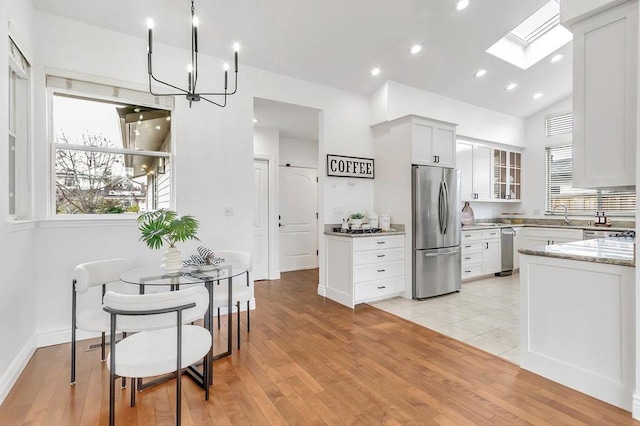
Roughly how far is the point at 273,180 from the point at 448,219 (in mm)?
2842

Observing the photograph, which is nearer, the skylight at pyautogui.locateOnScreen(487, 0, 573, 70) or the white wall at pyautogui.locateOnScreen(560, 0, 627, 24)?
the white wall at pyautogui.locateOnScreen(560, 0, 627, 24)

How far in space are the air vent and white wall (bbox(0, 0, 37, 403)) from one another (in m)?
7.64

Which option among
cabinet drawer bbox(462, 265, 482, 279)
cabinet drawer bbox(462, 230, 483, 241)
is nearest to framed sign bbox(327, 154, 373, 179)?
cabinet drawer bbox(462, 230, 483, 241)

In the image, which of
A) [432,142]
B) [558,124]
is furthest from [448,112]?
[558,124]

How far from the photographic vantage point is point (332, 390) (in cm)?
214

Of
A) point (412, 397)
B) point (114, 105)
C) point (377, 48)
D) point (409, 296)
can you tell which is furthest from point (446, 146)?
point (114, 105)

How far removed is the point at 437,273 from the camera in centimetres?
436

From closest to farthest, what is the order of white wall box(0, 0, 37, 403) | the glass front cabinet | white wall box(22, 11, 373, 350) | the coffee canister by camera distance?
white wall box(0, 0, 37, 403) < white wall box(22, 11, 373, 350) < the coffee canister < the glass front cabinet

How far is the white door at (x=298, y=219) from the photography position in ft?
19.6

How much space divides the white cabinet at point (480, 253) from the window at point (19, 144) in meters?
5.40

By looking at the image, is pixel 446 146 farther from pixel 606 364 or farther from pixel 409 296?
pixel 606 364

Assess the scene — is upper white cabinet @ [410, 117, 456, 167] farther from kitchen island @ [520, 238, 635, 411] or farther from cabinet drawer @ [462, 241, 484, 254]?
kitchen island @ [520, 238, 635, 411]

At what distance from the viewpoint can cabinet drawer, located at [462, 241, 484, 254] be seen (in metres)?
5.19

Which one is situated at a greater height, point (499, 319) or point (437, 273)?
point (437, 273)
